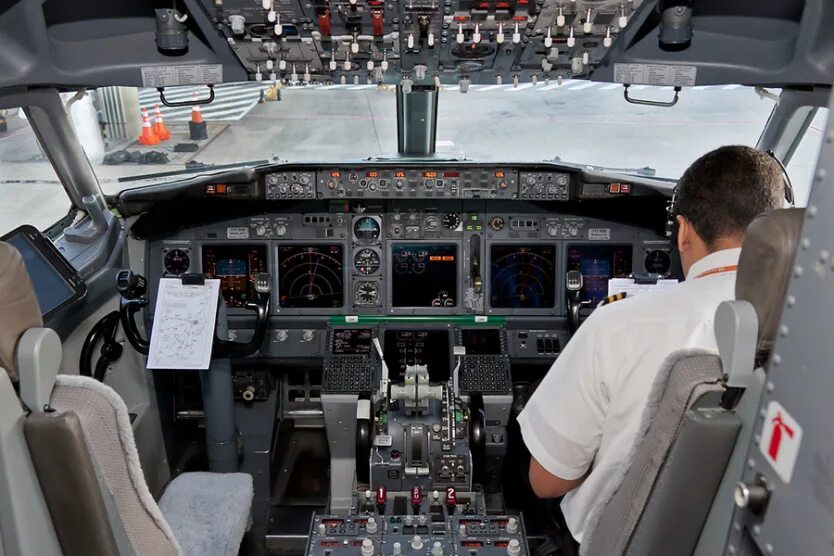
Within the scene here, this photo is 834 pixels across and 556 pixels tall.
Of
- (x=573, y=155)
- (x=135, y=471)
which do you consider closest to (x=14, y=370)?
(x=135, y=471)

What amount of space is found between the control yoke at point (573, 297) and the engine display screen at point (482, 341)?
42 cm

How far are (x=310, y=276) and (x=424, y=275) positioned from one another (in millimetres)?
654

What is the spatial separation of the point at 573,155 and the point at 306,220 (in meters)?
5.98

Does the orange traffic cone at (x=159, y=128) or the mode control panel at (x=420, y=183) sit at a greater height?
the mode control panel at (x=420, y=183)

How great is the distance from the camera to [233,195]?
3.71 m

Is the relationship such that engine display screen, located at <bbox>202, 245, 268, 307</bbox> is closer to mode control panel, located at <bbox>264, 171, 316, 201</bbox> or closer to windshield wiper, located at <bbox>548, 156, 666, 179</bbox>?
mode control panel, located at <bbox>264, 171, 316, 201</bbox>

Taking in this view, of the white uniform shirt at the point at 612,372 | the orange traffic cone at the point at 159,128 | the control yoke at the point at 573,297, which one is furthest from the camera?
the orange traffic cone at the point at 159,128

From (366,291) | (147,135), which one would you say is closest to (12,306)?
(366,291)

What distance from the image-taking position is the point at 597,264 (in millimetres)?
4074

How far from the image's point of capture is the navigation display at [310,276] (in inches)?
159

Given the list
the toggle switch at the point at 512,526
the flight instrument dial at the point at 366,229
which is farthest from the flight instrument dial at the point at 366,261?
the toggle switch at the point at 512,526

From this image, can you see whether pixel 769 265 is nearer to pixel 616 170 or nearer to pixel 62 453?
pixel 62 453

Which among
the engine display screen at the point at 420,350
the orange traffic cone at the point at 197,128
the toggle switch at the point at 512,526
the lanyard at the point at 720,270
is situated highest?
the lanyard at the point at 720,270

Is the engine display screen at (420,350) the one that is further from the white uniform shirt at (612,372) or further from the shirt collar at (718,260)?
the shirt collar at (718,260)
